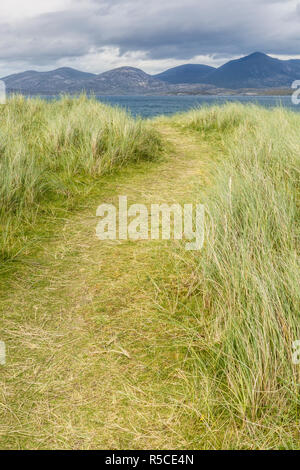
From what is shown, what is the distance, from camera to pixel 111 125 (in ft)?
17.5

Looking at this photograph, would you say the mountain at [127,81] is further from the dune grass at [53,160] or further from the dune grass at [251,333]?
the dune grass at [251,333]

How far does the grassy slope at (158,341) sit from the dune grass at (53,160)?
1.75 ft

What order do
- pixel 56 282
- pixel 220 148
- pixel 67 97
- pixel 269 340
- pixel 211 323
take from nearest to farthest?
1. pixel 269 340
2. pixel 211 323
3. pixel 56 282
4. pixel 220 148
5. pixel 67 97

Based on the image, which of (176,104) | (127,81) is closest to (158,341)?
(176,104)

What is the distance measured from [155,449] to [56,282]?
50.2 inches

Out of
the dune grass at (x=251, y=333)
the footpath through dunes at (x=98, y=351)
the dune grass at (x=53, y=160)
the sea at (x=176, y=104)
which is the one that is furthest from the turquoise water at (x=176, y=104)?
the dune grass at (x=251, y=333)

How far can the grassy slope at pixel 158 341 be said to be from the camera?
1.24 meters

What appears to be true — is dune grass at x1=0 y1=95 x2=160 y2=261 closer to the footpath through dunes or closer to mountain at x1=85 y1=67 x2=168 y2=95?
the footpath through dunes

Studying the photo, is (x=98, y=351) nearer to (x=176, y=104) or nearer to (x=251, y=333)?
(x=251, y=333)

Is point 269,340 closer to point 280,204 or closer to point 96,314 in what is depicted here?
point 96,314

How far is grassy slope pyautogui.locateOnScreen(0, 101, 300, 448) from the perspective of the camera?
48.7 inches
